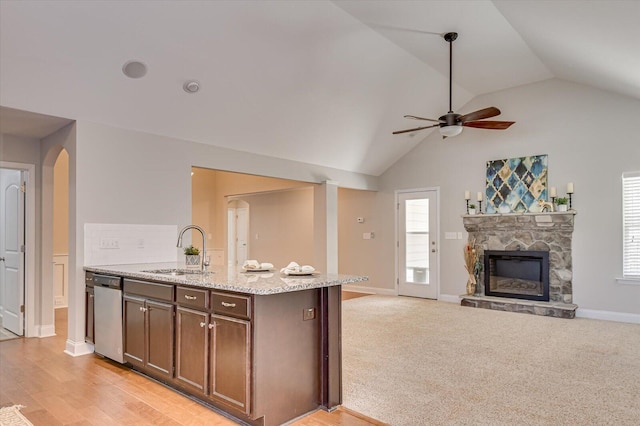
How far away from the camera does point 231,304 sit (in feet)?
8.90

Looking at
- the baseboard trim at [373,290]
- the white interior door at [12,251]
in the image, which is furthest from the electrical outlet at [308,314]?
the baseboard trim at [373,290]

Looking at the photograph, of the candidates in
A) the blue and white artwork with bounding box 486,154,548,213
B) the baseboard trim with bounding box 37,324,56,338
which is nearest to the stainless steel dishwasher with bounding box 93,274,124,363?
the baseboard trim with bounding box 37,324,56,338

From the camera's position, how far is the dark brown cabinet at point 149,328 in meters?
3.23

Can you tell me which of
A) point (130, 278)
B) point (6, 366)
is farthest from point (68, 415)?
point (6, 366)

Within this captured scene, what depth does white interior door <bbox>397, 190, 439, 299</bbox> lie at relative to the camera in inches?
308

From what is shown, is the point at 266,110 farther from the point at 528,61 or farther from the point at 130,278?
the point at 528,61

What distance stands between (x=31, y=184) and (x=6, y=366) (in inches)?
87.1

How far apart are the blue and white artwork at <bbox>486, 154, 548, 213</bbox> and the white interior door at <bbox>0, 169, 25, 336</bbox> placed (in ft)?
22.7

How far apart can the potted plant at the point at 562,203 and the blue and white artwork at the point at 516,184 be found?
270mm

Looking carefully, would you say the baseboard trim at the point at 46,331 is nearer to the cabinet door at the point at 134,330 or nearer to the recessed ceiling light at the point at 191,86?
the cabinet door at the point at 134,330

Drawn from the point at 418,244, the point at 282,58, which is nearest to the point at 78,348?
the point at 282,58

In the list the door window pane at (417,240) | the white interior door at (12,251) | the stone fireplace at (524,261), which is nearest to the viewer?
the white interior door at (12,251)

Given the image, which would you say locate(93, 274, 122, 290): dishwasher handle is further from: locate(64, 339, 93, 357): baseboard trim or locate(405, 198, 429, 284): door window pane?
locate(405, 198, 429, 284): door window pane

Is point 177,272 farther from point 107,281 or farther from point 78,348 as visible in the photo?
point 78,348
